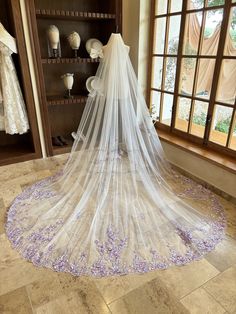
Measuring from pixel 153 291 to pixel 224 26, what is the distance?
2.06 metres

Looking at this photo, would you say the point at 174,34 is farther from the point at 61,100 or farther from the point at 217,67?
the point at 61,100

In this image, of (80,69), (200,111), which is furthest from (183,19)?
(80,69)

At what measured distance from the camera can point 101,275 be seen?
1415 millimetres

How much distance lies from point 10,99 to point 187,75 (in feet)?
6.16

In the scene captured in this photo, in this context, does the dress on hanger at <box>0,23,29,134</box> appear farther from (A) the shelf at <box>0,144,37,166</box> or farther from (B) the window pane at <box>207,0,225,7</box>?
(B) the window pane at <box>207,0,225,7</box>

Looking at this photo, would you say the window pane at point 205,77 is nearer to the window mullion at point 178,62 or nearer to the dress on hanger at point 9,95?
the window mullion at point 178,62

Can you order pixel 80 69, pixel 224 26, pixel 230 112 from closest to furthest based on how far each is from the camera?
pixel 224 26
pixel 230 112
pixel 80 69

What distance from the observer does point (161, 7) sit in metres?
2.52

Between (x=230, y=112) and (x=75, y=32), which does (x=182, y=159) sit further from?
(x=75, y=32)

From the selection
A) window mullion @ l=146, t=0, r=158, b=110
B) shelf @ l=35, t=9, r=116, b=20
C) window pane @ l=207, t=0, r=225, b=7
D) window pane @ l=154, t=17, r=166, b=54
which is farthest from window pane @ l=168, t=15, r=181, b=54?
shelf @ l=35, t=9, r=116, b=20

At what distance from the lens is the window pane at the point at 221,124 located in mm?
2148

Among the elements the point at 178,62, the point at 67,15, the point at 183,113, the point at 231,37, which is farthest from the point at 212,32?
the point at 67,15

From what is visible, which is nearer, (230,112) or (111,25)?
(230,112)

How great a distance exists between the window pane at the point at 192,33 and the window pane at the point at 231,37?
0.32 meters
